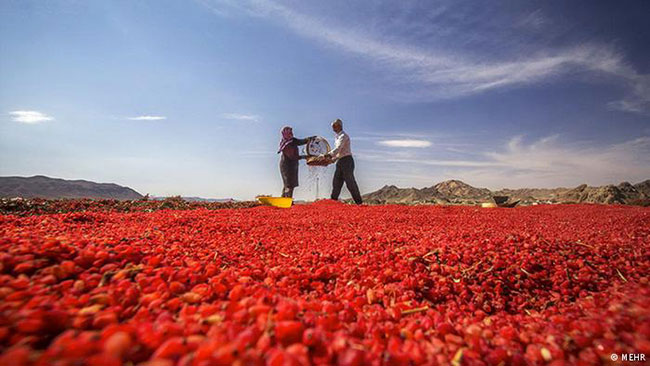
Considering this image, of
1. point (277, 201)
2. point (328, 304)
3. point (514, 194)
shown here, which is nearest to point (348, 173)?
point (277, 201)

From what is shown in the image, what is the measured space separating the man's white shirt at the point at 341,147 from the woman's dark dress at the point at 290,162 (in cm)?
203

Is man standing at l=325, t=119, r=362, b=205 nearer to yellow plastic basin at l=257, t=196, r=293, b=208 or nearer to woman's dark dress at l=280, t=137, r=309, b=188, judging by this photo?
woman's dark dress at l=280, t=137, r=309, b=188

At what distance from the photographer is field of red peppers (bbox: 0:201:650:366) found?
104 cm

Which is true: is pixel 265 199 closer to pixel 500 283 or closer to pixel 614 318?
pixel 500 283

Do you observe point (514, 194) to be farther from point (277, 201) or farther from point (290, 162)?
point (277, 201)

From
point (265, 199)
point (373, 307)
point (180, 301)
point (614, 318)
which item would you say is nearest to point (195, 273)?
point (180, 301)

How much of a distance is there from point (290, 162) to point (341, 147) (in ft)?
8.71

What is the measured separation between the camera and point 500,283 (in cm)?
250

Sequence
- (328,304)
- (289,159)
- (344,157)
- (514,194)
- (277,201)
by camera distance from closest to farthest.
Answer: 1. (328,304)
2. (277,201)
3. (344,157)
4. (289,159)
5. (514,194)

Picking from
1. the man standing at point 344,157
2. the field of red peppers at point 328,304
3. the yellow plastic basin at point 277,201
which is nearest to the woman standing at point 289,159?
the yellow plastic basin at point 277,201

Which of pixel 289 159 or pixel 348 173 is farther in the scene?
pixel 289 159

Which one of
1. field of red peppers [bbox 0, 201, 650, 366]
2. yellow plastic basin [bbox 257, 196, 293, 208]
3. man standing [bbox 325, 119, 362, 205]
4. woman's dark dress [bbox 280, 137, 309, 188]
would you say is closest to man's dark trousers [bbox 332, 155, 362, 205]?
man standing [bbox 325, 119, 362, 205]

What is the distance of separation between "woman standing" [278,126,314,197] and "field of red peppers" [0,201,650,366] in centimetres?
978

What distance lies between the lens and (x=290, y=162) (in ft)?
43.3
